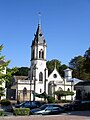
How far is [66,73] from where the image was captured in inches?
3711

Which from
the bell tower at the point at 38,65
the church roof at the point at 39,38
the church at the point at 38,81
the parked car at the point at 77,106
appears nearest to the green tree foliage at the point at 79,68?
the church at the point at 38,81

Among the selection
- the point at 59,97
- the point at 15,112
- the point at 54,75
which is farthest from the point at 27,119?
the point at 54,75

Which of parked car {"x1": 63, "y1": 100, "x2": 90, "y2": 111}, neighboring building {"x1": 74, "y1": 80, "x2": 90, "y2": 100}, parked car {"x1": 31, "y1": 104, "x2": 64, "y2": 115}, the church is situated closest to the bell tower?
the church

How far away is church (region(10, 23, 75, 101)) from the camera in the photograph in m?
77.8

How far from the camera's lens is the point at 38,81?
79438 mm

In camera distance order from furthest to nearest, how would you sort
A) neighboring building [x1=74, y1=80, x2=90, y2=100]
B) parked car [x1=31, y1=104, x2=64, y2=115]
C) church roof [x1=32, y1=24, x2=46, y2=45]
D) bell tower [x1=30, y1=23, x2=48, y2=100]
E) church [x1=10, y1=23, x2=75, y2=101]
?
neighboring building [x1=74, y1=80, x2=90, y2=100] < church roof [x1=32, y1=24, x2=46, y2=45] < bell tower [x1=30, y1=23, x2=48, y2=100] < church [x1=10, y1=23, x2=75, y2=101] < parked car [x1=31, y1=104, x2=64, y2=115]

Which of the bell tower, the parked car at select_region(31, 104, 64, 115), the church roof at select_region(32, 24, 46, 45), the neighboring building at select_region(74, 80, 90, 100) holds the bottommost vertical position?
the parked car at select_region(31, 104, 64, 115)

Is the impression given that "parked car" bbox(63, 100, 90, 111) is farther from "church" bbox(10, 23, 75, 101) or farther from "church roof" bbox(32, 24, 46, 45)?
"church roof" bbox(32, 24, 46, 45)

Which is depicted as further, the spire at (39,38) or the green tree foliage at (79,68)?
the green tree foliage at (79,68)

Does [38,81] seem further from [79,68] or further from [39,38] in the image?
[79,68]

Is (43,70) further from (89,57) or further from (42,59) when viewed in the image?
(89,57)

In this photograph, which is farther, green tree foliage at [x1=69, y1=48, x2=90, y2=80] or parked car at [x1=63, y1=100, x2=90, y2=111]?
green tree foliage at [x1=69, y1=48, x2=90, y2=80]

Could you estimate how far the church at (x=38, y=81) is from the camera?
255 ft

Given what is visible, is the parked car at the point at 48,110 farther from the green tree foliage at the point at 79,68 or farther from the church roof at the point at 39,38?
the green tree foliage at the point at 79,68
